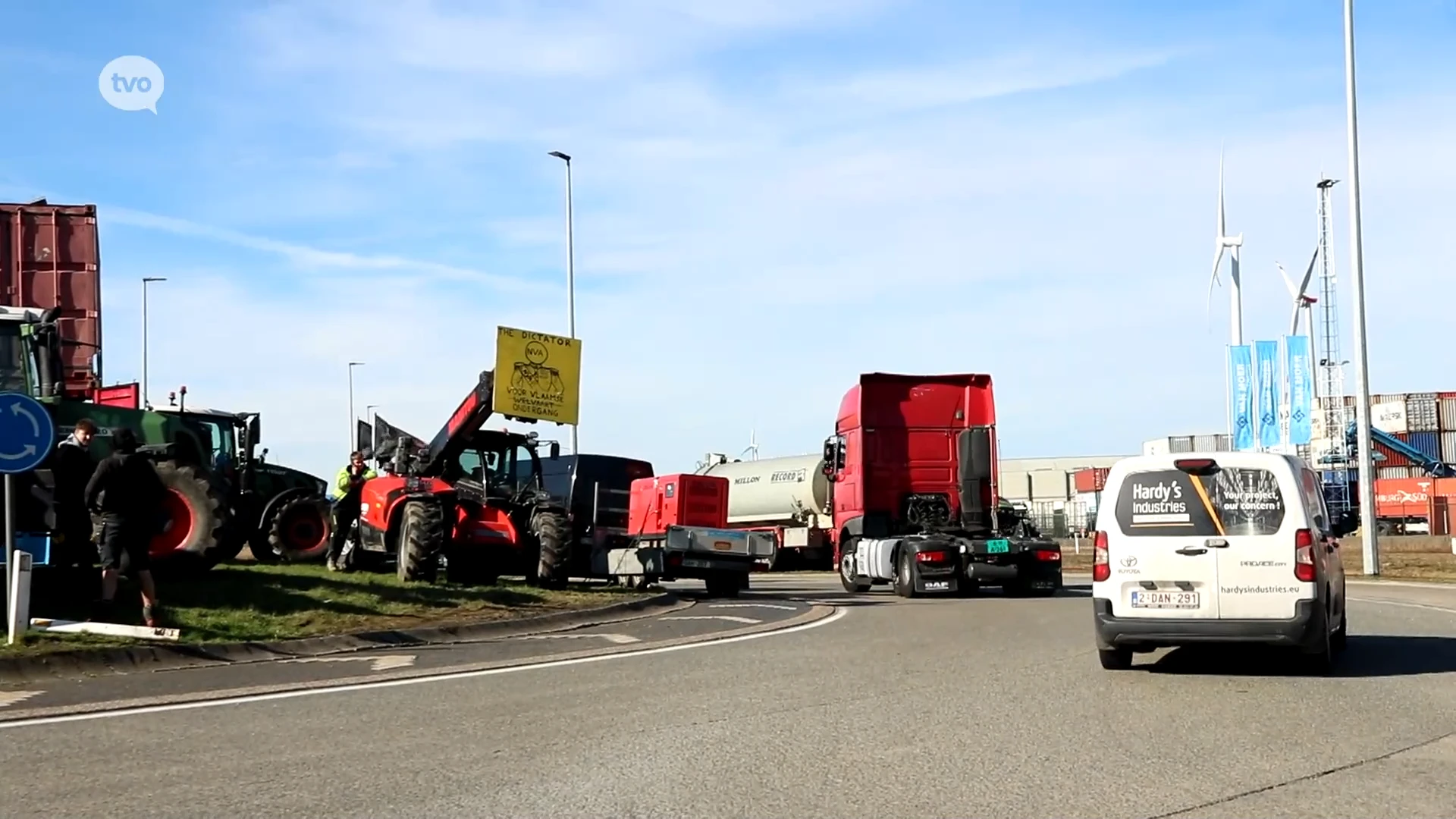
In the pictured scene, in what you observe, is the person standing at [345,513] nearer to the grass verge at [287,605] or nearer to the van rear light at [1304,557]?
the grass verge at [287,605]

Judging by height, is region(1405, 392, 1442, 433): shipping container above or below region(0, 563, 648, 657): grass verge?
above

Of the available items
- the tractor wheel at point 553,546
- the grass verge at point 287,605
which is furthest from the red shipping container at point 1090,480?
the grass verge at point 287,605

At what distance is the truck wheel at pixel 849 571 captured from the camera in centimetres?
2620

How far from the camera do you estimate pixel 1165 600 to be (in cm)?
1127

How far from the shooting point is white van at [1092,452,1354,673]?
36.2ft

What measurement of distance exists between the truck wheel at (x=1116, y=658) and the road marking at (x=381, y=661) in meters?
5.55

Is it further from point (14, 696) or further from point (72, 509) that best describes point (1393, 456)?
point (14, 696)

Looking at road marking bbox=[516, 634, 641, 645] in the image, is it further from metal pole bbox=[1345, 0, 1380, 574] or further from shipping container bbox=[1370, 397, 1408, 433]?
shipping container bbox=[1370, 397, 1408, 433]

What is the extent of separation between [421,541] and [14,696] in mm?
8513

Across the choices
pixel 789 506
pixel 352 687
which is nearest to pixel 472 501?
pixel 352 687

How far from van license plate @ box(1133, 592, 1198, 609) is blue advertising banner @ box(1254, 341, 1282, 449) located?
152 ft

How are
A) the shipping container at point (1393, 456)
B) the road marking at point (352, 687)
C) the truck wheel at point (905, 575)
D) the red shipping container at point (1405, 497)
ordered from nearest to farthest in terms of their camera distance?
1. the road marking at point (352, 687)
2. the truck wheel at point (905, 575)
3. the red shipping container at point (1405, 497)
4. the shipping container at point (1393, 456)

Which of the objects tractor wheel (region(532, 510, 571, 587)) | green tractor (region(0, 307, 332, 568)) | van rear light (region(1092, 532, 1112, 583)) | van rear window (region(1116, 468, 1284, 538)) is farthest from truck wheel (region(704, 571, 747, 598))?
van rear window (region(1116, 468, 1284, 538))

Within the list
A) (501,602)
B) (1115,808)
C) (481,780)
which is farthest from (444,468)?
(1115,808)
